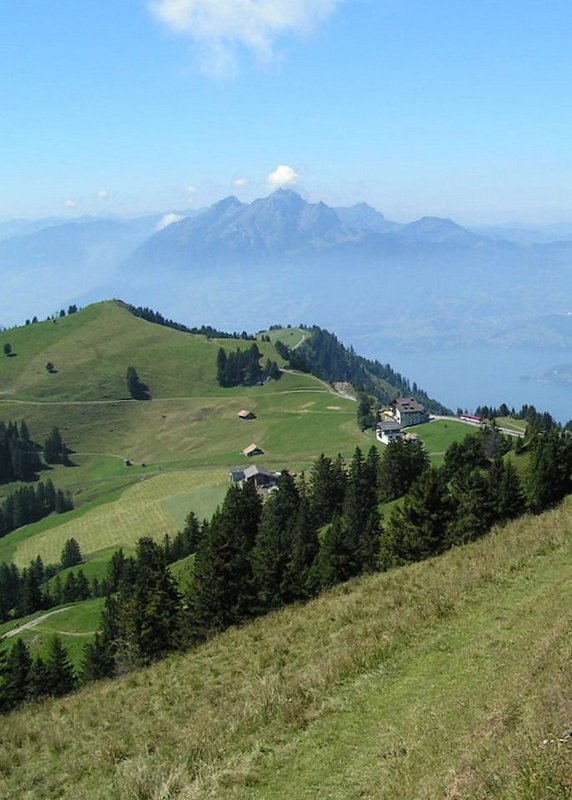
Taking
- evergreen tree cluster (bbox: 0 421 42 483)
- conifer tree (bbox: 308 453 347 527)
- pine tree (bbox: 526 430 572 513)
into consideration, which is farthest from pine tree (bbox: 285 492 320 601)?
evergreen tree cluster (bbox: 0 421 42 483)

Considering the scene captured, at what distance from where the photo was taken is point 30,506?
6452 inches

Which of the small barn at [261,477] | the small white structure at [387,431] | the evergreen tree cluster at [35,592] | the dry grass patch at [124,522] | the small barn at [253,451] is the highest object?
the small white structure at [387,431]

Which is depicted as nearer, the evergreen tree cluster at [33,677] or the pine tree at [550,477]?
the pine tree at [550,477]

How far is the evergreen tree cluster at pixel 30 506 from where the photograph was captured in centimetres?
16125

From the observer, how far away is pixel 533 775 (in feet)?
27.6

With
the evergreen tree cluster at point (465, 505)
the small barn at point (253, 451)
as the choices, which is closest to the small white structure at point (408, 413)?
the small barn at point (253, 451)

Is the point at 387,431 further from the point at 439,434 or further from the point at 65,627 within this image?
the point at 65,627

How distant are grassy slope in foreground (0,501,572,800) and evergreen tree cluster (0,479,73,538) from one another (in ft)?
491

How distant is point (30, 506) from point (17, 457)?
33103 mm

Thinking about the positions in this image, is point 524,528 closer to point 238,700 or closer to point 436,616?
point 436,616

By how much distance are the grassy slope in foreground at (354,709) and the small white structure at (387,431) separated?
419 ft

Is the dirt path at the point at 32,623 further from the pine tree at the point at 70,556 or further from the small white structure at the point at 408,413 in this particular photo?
the small white structure at the point at 408,413

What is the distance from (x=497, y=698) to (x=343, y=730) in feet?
9.58

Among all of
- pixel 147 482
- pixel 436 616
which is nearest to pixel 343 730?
pixel 436 616
